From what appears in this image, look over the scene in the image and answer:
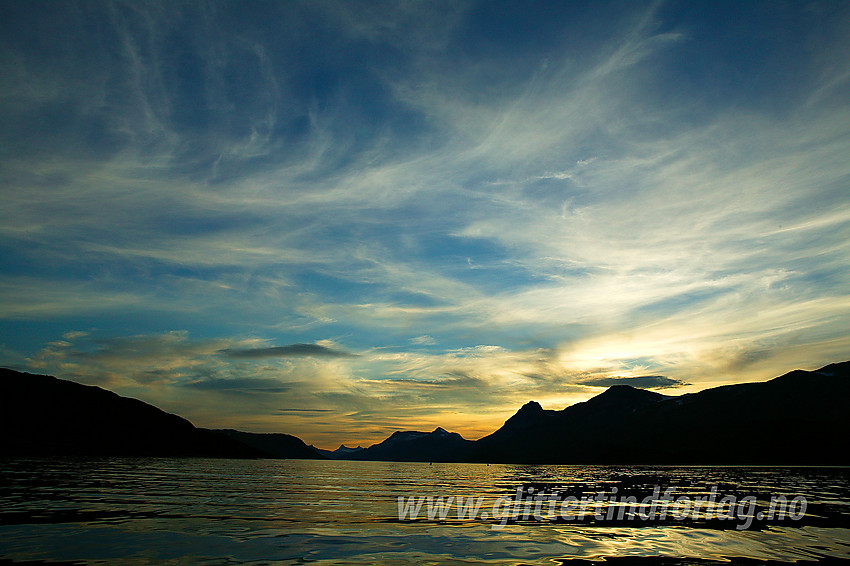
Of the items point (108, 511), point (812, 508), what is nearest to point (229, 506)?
point (108, 511)

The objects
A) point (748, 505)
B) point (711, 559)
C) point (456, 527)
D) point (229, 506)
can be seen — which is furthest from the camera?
point (748, 505)

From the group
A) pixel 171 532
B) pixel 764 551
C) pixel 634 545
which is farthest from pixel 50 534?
pixel 764 551

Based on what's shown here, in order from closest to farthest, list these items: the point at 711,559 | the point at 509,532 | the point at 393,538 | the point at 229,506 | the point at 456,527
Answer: the point at 711,559 < the point at 393,538 < the point at 509,532 < the point at 456,527 < the point at 229,506

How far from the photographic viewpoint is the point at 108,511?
2739cm

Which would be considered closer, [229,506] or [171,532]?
[171,532]

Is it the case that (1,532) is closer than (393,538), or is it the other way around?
(1,532)

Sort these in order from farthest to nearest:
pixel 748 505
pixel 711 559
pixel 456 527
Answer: pixel 748 505
pixel 456 527
pixel 711 559

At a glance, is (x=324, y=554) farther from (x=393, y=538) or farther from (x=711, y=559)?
(x=711, y=559)

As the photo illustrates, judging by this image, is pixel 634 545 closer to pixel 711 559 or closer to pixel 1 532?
pixel 711 559

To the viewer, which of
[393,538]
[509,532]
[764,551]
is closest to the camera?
[764,551]

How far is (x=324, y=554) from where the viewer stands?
1688 centimetres

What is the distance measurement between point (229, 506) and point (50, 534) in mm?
14598

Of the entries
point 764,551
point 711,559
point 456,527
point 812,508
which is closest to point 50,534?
point 456,527

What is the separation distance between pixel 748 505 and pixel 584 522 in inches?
728
